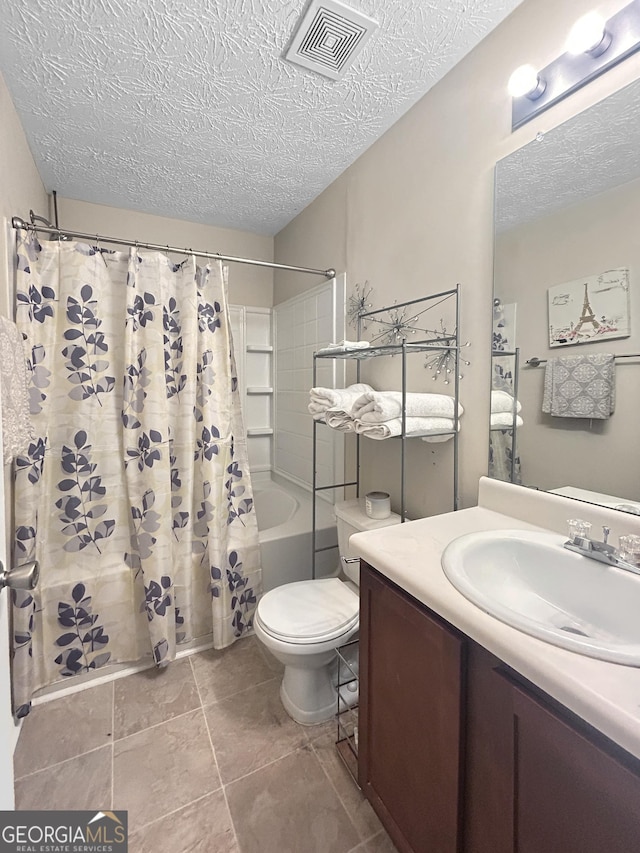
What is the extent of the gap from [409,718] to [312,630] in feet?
1.82

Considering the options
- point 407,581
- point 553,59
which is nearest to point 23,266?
point 407,581

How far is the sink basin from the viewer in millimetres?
763

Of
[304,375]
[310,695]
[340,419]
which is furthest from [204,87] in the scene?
[310,695]

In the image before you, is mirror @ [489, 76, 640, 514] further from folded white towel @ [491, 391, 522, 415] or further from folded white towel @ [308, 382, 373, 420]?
folded white towel @ [308, 382, 373, 420]

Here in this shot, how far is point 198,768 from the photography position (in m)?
1.31

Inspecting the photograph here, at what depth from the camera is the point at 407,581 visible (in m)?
0.85

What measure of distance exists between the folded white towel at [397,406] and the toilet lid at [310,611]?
755 mm

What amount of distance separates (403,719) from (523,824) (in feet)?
1.00

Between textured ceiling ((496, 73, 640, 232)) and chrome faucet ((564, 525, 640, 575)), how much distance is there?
2.91 feet

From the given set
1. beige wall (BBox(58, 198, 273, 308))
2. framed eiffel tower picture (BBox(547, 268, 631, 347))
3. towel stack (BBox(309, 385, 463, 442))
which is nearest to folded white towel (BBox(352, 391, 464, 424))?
towel stack (BBox(309, 385, 463, 442))

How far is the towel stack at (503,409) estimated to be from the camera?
1.23m

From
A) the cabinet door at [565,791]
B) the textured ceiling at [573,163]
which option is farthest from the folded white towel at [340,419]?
the cabinet door at [565,791]

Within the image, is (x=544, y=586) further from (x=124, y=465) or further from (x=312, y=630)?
(x=124, y=465)

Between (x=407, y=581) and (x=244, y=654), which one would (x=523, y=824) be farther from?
(x=244, y=654)
